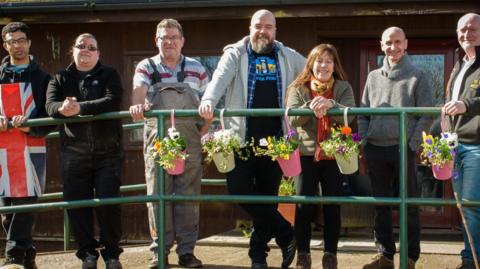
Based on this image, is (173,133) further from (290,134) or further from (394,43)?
(394,43)

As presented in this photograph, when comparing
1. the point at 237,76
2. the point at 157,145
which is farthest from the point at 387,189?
the point at 157,145

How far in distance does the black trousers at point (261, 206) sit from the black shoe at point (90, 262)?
1.09 metres

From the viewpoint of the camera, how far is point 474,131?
5.12 meters

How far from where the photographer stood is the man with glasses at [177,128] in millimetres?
5730

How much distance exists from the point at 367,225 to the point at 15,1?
4830 millimetres

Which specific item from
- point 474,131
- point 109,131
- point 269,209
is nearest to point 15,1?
point 109,131

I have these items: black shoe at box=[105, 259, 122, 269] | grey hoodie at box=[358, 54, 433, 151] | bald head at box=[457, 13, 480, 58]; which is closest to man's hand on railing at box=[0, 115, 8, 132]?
black shoe at box=[105, 259, 122, 269]

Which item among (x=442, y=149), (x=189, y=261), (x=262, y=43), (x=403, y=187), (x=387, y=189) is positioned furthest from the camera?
(x=189, y=261)

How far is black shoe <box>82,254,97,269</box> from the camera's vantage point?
5516 millimetres

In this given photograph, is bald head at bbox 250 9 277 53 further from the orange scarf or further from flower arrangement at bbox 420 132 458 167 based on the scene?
flower arrangement at bbox 420 132 458 167

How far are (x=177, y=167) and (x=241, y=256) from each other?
1.52 meters

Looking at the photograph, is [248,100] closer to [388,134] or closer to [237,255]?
[388,134]

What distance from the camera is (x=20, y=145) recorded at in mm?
5809

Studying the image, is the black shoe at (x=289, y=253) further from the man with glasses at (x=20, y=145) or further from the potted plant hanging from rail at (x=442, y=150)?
the man with glasses at (x=20, y=145)
